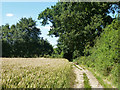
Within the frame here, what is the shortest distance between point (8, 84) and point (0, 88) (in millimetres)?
313

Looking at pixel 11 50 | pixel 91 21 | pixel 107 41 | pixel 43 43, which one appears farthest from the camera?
pixel 43 43

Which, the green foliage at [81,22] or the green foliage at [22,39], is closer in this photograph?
the green foliage at [81,22]

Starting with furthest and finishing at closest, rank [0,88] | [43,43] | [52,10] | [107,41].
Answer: [43,43] < [52,10] < [107,41] < [0,88]

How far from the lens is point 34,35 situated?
45.5 meters

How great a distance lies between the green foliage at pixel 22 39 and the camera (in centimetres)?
4035

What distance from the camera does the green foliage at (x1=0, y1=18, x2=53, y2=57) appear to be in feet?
132

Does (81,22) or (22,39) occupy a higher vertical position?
(81,22)

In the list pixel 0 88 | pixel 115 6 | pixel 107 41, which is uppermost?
pixel 115 6

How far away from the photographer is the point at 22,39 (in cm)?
4184

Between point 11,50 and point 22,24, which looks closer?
point 11,50

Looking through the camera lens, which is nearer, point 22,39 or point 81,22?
point 81,22

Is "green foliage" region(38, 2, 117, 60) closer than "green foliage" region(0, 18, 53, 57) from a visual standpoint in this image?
Yes

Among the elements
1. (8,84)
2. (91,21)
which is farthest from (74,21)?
(8,84)

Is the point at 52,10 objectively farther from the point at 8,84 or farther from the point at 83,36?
the point at 8,84
